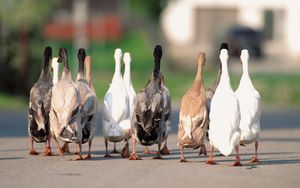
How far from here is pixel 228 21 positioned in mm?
78688

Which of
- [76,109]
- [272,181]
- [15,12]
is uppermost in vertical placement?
[15,12]

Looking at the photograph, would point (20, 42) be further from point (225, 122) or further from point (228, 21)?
point (228, 21)

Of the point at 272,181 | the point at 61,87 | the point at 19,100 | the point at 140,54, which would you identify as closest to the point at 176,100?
the point at 19,100

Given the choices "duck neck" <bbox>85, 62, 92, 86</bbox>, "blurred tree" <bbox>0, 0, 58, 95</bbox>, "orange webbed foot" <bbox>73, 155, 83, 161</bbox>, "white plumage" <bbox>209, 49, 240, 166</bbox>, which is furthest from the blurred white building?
"white plumage" <bbox>209, 49, 240, 166</bbox>

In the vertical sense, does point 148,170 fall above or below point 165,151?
below

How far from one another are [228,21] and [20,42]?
134ft

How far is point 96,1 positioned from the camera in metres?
87.0

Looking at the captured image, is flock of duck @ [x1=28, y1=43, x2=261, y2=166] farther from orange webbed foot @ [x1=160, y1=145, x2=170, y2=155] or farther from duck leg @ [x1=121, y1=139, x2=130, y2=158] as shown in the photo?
orange webbed foot @ [x1=160, y1=145, x2=170, y2=155]

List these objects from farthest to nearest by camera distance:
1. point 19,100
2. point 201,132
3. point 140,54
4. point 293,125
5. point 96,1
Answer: point 96,1
point 140,54
point 19,100
point 293,125
point 201,132

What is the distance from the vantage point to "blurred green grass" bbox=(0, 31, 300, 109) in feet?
130

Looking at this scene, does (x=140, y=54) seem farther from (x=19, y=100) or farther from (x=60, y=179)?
(x=60, y=179)

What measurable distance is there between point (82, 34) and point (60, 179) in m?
62.6

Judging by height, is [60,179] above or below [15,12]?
below

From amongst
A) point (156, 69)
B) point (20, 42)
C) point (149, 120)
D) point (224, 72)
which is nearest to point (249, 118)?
point (224, 72)
